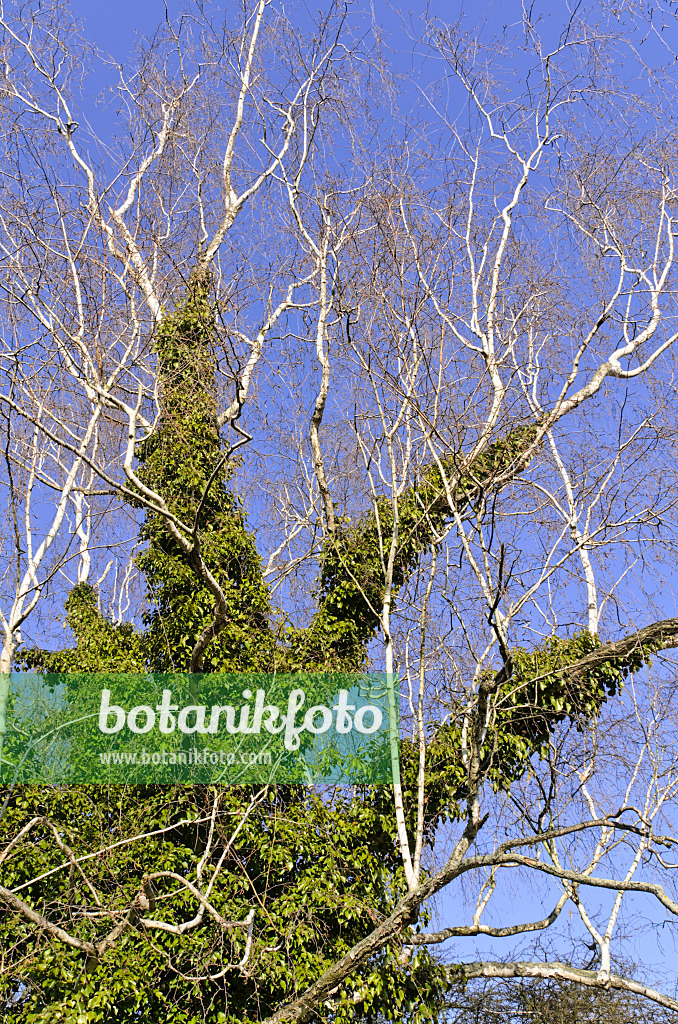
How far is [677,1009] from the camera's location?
7.07 metres

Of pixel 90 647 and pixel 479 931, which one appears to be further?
pixel 90 647

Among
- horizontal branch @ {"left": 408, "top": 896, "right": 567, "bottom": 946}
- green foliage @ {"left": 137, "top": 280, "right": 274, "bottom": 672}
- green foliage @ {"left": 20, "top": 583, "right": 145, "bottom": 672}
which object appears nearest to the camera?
horizontal branch @ {"left": 408, "top": 896, "right": 567, "bottom": 946}

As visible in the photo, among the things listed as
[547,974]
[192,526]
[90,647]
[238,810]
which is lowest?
[547,974]

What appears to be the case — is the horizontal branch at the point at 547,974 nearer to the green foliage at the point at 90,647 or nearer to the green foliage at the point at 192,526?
the green foliage at the point at 192,526

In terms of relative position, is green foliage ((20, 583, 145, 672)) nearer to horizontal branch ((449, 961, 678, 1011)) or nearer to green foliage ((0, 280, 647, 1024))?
green foliage ((0, 280, 647, 1024))

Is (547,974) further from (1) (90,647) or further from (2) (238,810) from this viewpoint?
(1) (90,647)

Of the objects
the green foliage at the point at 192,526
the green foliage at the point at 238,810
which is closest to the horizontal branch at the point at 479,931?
the green foliage at the point at 238,810

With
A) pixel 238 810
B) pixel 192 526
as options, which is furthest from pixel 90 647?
pixel 238 810

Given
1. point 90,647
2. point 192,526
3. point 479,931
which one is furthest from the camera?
point 90,647

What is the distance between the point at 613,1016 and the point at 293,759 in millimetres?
5271

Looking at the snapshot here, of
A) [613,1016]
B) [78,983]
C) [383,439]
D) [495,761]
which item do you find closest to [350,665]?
[495,761]

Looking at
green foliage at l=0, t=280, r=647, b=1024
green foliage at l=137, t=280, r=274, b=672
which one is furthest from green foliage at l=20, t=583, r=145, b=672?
green foliage at l=137, t=280, r=274, b=672

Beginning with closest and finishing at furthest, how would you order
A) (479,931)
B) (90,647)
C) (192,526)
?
(479,931) < (192,526) < (90,647)

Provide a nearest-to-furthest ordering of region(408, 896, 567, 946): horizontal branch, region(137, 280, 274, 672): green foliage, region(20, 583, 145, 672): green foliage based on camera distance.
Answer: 1. region(408, 896, 567, 946): horizontal branch
2. region(137, 280, 274, 672): green foliage
3. region(20, 583, 145, 672): green foliage
